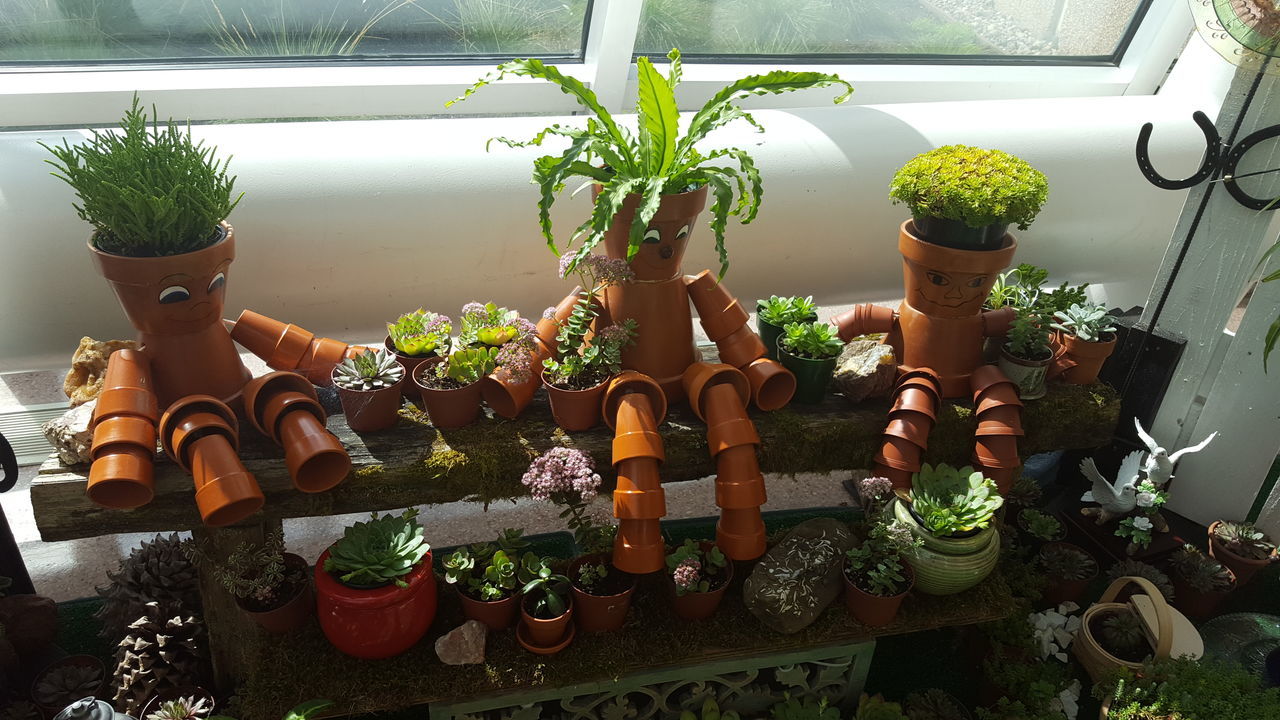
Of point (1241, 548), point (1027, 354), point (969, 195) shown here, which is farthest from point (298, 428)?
point (1241, 548)

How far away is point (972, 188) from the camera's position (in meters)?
1.76

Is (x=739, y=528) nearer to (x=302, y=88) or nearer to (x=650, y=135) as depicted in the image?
(x=650, y=135)

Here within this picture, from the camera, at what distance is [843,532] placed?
190cm

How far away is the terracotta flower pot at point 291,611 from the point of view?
1617mm

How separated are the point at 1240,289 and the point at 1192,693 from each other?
1.01 m

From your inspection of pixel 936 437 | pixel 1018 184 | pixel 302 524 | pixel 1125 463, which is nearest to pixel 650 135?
pixel 1018 184

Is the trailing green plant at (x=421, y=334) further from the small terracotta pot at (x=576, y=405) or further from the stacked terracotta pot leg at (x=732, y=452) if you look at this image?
the stacked terracotta pot leg at (x=732, y=452)

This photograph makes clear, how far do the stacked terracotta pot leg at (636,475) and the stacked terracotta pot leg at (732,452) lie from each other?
0.37ft

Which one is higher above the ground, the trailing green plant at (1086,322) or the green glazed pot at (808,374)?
the trailing green plant at (1086,322)

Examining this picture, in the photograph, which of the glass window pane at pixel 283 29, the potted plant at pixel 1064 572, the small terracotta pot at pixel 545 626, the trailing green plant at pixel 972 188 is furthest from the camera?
the glass window pane at pixel 283 29

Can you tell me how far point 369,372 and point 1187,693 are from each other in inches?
68.7

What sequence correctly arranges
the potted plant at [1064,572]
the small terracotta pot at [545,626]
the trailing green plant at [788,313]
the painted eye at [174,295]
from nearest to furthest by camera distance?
the painted eye at [174,295]
the small terracotta pot at [545,626]
the trailing green plant at [788,313]
the potted plant at [1064,572]

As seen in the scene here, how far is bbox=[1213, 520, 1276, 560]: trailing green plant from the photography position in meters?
2.22

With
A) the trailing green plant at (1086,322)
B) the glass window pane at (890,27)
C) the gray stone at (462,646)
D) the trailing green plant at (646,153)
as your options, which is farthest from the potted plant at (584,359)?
the glass window pane at (890,27)
